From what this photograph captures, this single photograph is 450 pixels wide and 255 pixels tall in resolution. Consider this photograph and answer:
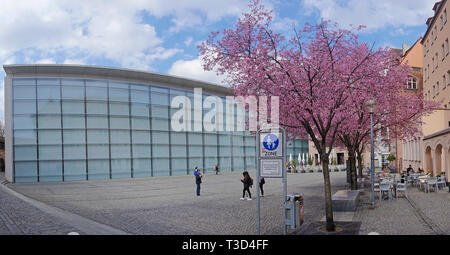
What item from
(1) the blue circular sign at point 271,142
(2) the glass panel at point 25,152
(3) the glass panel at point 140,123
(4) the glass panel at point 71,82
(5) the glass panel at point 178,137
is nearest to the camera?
(1) the blue circular sign at point 271,142

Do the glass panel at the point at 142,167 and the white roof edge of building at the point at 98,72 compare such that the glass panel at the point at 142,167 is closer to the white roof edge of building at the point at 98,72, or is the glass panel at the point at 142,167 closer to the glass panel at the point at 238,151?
the white roof edge of building at the point at 98,72

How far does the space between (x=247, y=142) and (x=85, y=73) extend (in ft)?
83.1

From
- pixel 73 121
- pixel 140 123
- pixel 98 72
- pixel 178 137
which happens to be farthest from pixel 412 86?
pixel 73 121

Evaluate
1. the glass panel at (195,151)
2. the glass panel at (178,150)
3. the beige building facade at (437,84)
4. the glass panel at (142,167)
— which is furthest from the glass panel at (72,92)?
Result: the beige building facade at (437,84)

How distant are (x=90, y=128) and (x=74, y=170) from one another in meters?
4.22

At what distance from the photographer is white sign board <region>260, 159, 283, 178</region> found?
1007 centimetres

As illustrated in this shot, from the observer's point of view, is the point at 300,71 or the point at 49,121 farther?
the point at 49,121

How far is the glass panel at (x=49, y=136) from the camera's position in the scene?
121 ft

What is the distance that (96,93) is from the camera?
3869 centimetres

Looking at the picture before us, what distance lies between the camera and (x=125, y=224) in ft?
40.1

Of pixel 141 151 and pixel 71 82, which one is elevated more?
pixel 71 82

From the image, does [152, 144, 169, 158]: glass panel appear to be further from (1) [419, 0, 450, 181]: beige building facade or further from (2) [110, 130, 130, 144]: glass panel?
(1) [419, 0, 450, 181]: beige building facade

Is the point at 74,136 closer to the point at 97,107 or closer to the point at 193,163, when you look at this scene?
the point at 97,107

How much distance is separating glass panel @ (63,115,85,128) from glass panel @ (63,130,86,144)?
561mm
